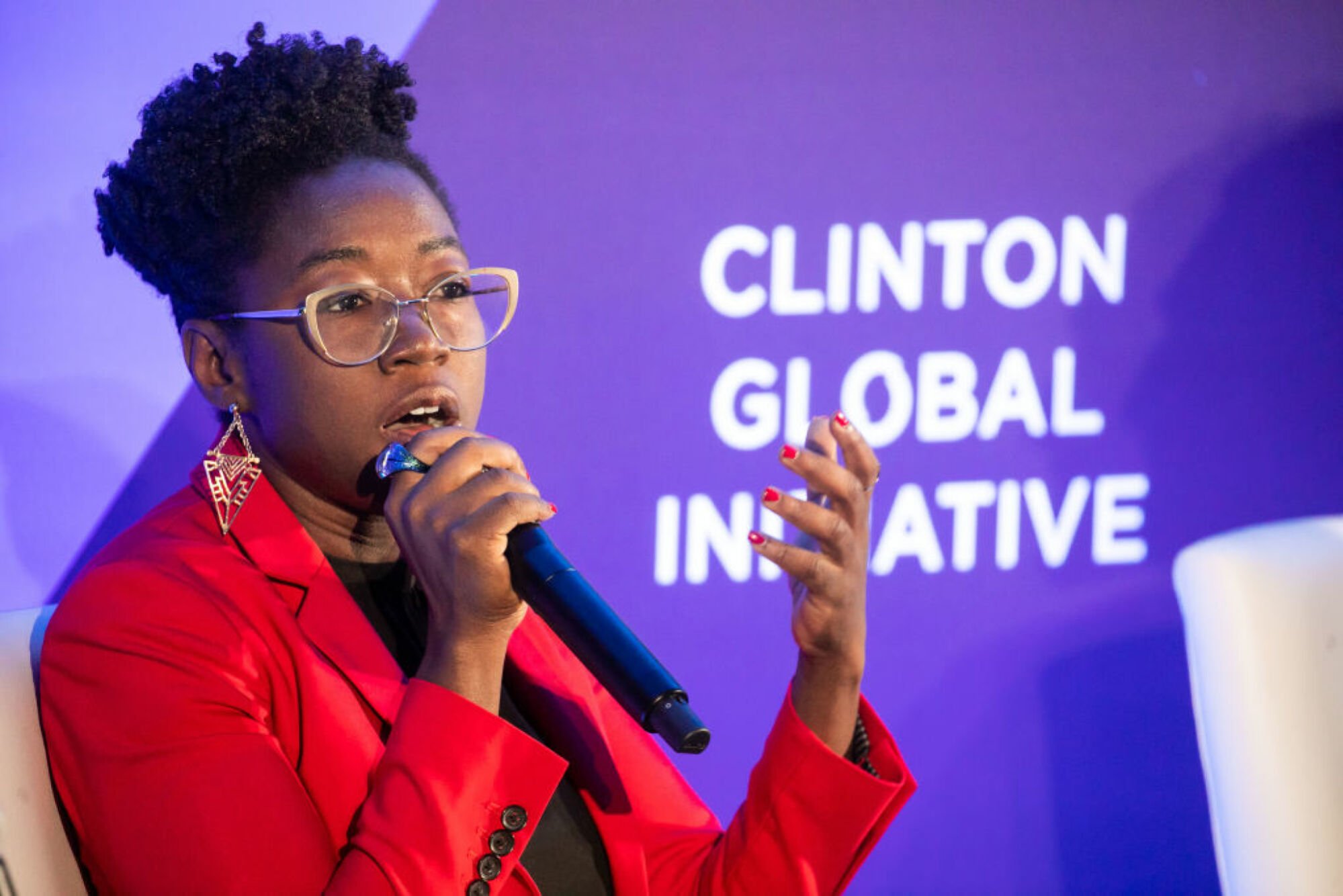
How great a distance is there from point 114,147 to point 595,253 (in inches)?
32.7

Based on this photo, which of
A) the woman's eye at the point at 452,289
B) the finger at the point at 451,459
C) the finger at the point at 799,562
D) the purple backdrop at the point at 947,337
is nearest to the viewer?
the finger at the point at 451,459

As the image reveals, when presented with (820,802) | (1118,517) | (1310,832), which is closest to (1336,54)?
(1118,517)

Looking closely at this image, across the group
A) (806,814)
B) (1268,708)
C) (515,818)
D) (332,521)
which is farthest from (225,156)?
(1268,708)

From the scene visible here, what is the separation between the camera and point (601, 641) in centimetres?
109

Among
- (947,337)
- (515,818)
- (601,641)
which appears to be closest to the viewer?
(601,641)

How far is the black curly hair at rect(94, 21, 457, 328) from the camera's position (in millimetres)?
1384

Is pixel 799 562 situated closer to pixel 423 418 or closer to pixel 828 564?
pixel 828 564

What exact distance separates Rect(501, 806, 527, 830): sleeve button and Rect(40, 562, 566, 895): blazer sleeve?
0.01 metres

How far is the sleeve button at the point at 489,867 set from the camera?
117 centimetres

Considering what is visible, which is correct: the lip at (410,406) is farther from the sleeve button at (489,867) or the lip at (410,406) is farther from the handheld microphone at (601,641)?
the sleeve button at (489,867)

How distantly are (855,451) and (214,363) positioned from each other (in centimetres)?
66

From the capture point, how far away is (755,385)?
107 inches

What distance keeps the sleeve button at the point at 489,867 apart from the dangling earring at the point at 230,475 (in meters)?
0.43

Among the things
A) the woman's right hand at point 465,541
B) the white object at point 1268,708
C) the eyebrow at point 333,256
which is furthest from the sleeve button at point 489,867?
the white object at point 1268,708
